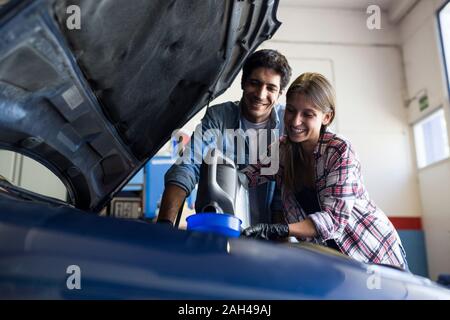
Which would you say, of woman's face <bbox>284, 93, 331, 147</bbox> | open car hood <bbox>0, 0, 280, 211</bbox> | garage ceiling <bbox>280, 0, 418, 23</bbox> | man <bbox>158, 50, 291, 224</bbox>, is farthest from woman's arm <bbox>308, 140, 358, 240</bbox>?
garage ceiling <bbox>280, 0, 418, 23</bbox>

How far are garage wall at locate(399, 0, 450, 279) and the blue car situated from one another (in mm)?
3858

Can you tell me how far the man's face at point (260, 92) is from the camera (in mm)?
1852

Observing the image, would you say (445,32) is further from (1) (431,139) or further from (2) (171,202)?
(2) (171,202)

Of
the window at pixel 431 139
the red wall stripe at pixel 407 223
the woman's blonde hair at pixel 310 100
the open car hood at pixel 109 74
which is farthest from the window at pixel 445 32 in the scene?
the open car hood at pixel 109 74

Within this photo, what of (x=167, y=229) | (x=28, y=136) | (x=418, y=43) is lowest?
(x=167, y=229)

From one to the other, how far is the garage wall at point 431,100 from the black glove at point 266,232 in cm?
388

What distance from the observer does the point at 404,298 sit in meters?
0.73

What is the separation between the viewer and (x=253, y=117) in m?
1.96

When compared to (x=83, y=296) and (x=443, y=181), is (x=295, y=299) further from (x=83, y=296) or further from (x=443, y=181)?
(x=443, y=181)

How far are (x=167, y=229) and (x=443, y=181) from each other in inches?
178

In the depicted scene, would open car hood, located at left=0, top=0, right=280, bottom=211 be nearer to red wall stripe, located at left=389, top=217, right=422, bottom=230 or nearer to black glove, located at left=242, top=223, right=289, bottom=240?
black glove, located at left=242, top=223, right=289, bottom=240

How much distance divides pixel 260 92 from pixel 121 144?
733 mm

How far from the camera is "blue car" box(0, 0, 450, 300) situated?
2.07 ft

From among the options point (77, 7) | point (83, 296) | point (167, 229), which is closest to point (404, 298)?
point (167, 229)
